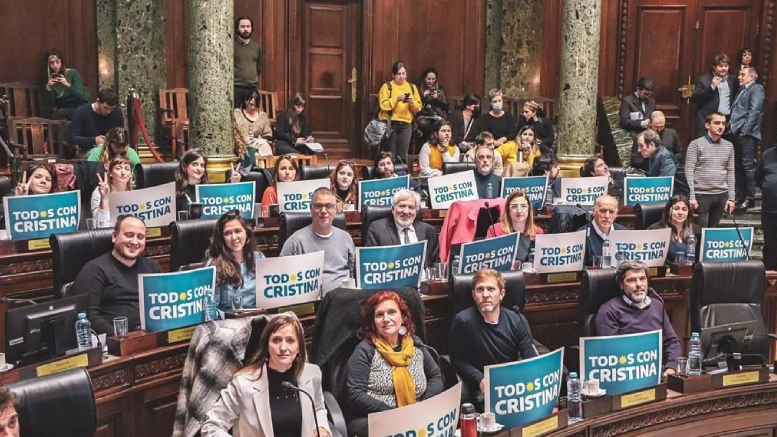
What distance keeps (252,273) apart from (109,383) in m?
1.07

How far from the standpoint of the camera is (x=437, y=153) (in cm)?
894

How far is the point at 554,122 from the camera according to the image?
36.7 ft

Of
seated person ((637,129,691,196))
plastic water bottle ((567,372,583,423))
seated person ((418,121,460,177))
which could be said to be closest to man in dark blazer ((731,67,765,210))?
seated person ((637,129,691,196))

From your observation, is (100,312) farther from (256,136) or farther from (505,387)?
(256,136)

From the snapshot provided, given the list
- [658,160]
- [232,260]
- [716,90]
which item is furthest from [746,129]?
[232,260]

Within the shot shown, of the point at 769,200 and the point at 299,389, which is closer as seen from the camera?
the point at 299,389

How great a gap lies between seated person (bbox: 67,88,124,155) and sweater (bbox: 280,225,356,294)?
341cm

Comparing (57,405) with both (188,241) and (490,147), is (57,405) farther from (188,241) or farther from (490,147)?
(490,147)

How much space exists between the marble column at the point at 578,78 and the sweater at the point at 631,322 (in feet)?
14.2

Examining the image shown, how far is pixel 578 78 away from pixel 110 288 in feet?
18.6

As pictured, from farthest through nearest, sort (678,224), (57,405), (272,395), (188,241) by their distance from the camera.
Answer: (678,224), (188,241), (272,395), (57,405)

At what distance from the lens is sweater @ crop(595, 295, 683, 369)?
16.6 ft

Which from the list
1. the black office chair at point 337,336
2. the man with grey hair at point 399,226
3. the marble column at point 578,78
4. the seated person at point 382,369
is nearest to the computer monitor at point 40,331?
the black office chair at point 337,336

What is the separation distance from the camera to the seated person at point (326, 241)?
549 centimetres
